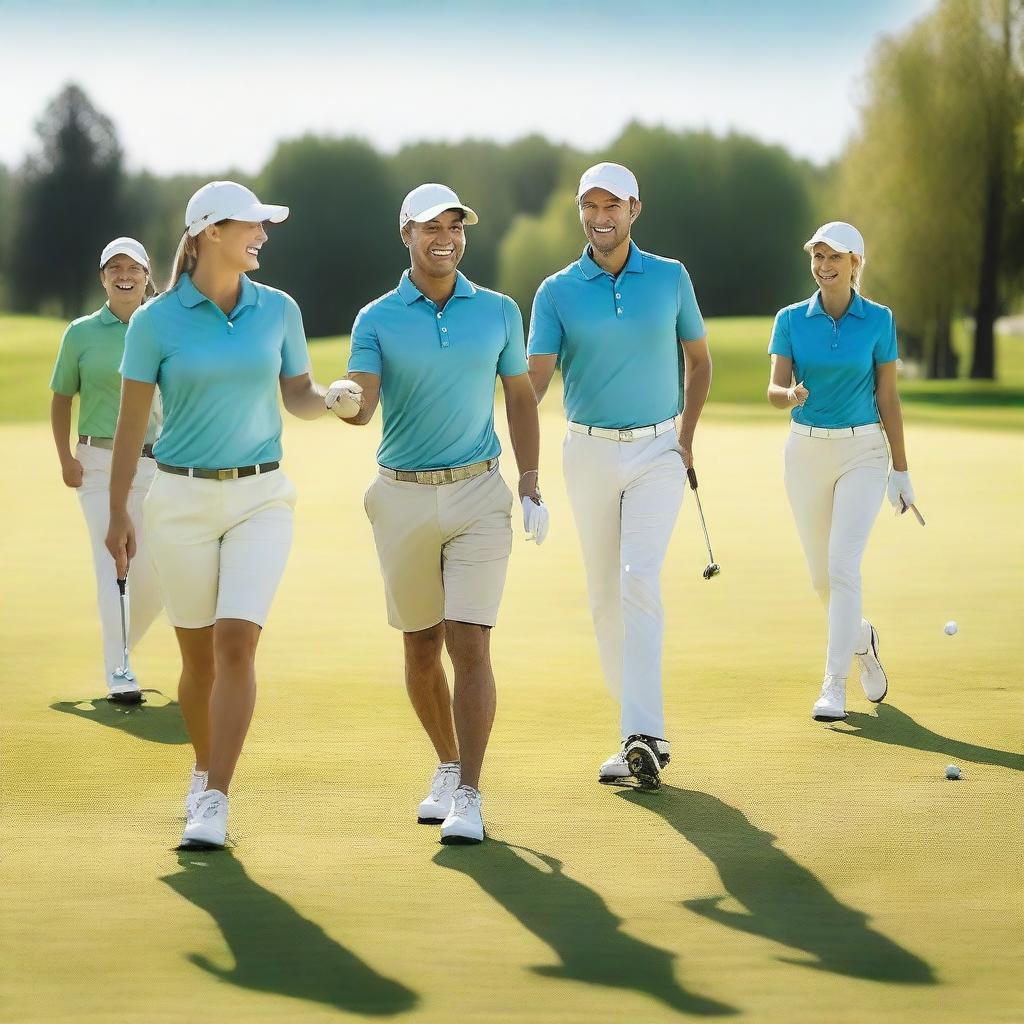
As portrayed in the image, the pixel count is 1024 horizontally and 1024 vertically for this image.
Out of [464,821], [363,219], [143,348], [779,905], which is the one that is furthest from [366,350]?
[363,219]

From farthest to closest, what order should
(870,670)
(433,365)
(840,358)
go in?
(870,670)
(840,358)
(433,365)

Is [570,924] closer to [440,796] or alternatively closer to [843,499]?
[440,796]

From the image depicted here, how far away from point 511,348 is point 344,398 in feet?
2.81

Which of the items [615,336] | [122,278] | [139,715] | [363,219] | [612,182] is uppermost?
[363,219]

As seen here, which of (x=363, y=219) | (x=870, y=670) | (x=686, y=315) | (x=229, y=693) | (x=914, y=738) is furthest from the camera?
(x=363, y=219)

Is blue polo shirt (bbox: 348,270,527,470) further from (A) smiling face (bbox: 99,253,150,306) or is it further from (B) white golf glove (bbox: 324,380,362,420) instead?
(A) smiling face (bbox: 99,253,150,306)

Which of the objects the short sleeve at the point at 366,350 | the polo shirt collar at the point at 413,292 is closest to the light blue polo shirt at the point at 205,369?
the short sleeve at the point at 366,350

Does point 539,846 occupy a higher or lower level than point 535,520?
lower

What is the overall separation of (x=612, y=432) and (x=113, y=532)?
2.07 m

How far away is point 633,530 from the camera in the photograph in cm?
793

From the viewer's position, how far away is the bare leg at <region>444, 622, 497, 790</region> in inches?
274

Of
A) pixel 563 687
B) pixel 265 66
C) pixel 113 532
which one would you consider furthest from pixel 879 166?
pixel 265 66

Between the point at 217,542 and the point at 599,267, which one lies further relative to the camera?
the point at 599,267

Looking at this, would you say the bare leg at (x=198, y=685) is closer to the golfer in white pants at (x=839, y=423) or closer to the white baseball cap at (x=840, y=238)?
the golfer in white pants at (x=839, y=423)
